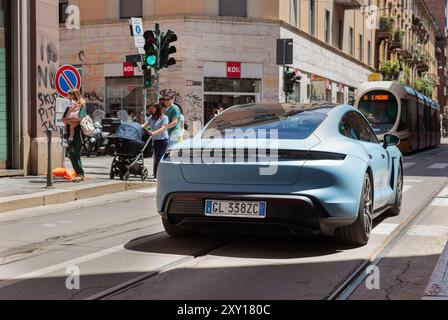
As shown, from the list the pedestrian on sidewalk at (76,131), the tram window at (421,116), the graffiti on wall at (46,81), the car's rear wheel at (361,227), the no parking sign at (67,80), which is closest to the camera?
the car's rear wheel at (361,227)

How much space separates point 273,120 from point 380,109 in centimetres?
2043

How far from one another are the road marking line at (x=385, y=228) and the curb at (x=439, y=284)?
52.9 inches

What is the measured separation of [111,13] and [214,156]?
2432 cm

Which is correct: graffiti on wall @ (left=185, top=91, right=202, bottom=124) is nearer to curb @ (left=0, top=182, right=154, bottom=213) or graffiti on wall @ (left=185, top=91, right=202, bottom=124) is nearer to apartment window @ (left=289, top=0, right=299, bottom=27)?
apartment window @ (left=289, top=0, right=299, bottom=27)

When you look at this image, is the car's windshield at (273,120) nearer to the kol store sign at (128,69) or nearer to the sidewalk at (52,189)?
the sidewalk at (52,189)

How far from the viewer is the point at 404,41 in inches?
2345

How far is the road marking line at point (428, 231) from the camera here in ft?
23.1

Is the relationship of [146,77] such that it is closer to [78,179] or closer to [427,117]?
[78,179]

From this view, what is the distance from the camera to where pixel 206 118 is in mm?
27766

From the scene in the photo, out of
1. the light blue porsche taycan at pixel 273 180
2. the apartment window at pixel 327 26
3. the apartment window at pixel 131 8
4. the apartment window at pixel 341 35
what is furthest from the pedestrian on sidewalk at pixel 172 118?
the apartment window at pixel 341 35

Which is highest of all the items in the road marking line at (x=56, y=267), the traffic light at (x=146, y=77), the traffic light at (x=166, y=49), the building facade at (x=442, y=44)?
the building facade at (x=442, y=44)

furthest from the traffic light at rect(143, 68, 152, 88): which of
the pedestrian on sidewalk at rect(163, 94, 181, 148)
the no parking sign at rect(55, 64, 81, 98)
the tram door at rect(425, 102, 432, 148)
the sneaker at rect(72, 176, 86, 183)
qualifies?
the tram door at rect(425, 102, 432, 148)

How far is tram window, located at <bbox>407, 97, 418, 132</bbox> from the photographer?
85.3 feet
